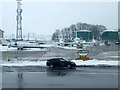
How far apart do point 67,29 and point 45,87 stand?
13794cm

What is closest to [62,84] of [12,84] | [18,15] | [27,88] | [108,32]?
[27,88]

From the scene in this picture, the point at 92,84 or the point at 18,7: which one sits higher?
the point at 18,7

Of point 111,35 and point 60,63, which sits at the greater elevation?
point 111,35

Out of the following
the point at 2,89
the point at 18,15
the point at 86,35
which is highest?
the point at 18,15

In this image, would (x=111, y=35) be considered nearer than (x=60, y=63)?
No

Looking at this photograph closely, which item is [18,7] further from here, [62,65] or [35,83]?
[35,83]

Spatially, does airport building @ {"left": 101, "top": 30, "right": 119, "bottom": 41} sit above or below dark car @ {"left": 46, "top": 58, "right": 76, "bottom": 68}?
above

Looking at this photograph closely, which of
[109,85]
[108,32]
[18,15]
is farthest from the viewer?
[108,32]

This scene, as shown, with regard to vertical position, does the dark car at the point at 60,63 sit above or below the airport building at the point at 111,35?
below

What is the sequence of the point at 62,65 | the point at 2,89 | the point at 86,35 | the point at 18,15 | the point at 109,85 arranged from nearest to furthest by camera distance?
the point at 2,89 → the point at 109,85 → the point at 62,65 → the point at 18,15 → the point at 86,35

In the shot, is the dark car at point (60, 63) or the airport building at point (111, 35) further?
the airport building at point (111, 35)

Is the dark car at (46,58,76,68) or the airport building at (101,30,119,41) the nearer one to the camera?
the dark car at (46,58,76,68)

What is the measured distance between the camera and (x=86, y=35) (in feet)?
359

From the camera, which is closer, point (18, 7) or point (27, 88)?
point (27, 88)
